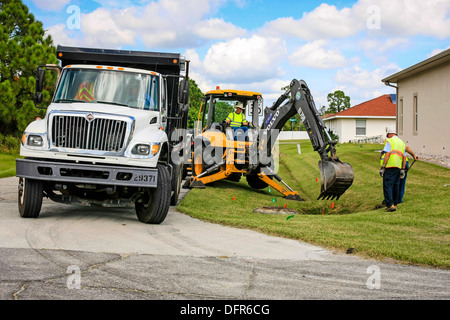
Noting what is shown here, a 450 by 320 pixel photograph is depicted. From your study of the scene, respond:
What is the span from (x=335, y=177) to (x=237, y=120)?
5998 millimetres

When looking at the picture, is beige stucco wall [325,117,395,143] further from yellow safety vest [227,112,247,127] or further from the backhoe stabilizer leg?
the backhoe stabilizer leg

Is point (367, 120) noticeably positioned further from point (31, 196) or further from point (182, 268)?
point (182, 268)

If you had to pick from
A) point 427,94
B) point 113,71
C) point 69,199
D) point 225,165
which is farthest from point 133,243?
point 427,94

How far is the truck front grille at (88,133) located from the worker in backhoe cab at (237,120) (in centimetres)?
769

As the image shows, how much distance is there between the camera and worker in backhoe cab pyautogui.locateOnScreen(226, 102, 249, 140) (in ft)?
53.6

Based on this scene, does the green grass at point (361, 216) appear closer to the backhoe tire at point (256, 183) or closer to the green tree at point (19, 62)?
the backhoe tire at point (256, 183)

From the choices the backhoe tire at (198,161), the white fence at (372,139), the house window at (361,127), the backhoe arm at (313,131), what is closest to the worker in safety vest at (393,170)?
the backhoe arm at (313,131)

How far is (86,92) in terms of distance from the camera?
9.81m

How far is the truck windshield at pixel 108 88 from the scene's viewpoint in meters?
9.78

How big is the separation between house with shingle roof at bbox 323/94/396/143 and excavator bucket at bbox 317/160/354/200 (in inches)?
1514

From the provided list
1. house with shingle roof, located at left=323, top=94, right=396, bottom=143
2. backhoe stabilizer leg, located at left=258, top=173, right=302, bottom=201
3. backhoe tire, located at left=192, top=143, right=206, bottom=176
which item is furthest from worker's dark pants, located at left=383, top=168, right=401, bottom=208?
house with shingle roof, located at left=323, top=94, right=396, bottom=143

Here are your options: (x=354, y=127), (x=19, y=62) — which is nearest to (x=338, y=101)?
(x=354, y=127)
